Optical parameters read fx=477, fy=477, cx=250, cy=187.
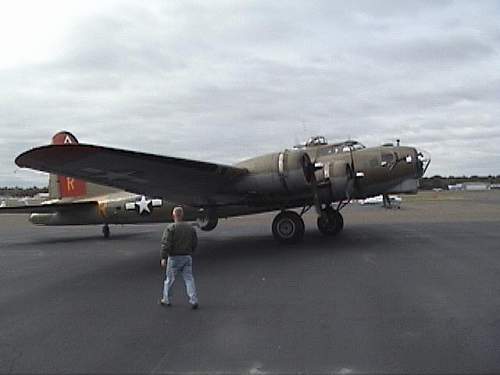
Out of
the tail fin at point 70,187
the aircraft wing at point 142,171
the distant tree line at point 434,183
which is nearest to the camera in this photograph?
the aircraft wing at point 142,171

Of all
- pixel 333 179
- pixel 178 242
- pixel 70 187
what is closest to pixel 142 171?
pixel 178 242

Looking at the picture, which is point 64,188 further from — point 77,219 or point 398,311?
point 398,311

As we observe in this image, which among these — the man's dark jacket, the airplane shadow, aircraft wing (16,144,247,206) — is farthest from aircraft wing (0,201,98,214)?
the man's dark jacket

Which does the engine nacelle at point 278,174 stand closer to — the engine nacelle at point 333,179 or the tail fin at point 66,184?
the engine nacelle at point 333,179

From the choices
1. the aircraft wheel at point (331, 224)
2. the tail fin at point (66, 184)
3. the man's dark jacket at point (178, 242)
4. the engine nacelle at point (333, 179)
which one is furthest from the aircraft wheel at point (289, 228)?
the tail fin at point (66, 184)

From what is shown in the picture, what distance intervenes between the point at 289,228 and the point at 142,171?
4.47 metres

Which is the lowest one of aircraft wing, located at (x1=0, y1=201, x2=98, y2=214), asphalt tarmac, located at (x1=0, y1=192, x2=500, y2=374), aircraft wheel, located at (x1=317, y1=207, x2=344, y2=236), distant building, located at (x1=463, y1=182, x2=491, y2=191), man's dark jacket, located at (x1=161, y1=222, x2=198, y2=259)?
distant building, located at (x1=463, y1=182, x2=491, y2=191)

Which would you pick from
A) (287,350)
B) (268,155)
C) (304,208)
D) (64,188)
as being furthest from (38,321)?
(64,188)

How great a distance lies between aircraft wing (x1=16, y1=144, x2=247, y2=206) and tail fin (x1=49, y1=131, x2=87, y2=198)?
595cm

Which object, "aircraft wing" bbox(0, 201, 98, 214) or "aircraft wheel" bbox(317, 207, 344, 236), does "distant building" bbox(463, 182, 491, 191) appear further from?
"aircraft wing" bbox(0, 201, 98, 214)

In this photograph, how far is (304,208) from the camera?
46.9 feet

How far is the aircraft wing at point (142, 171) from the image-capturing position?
873 centimetres

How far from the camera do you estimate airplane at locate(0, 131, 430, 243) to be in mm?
9641

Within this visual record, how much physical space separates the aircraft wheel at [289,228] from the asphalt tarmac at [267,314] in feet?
3.62
